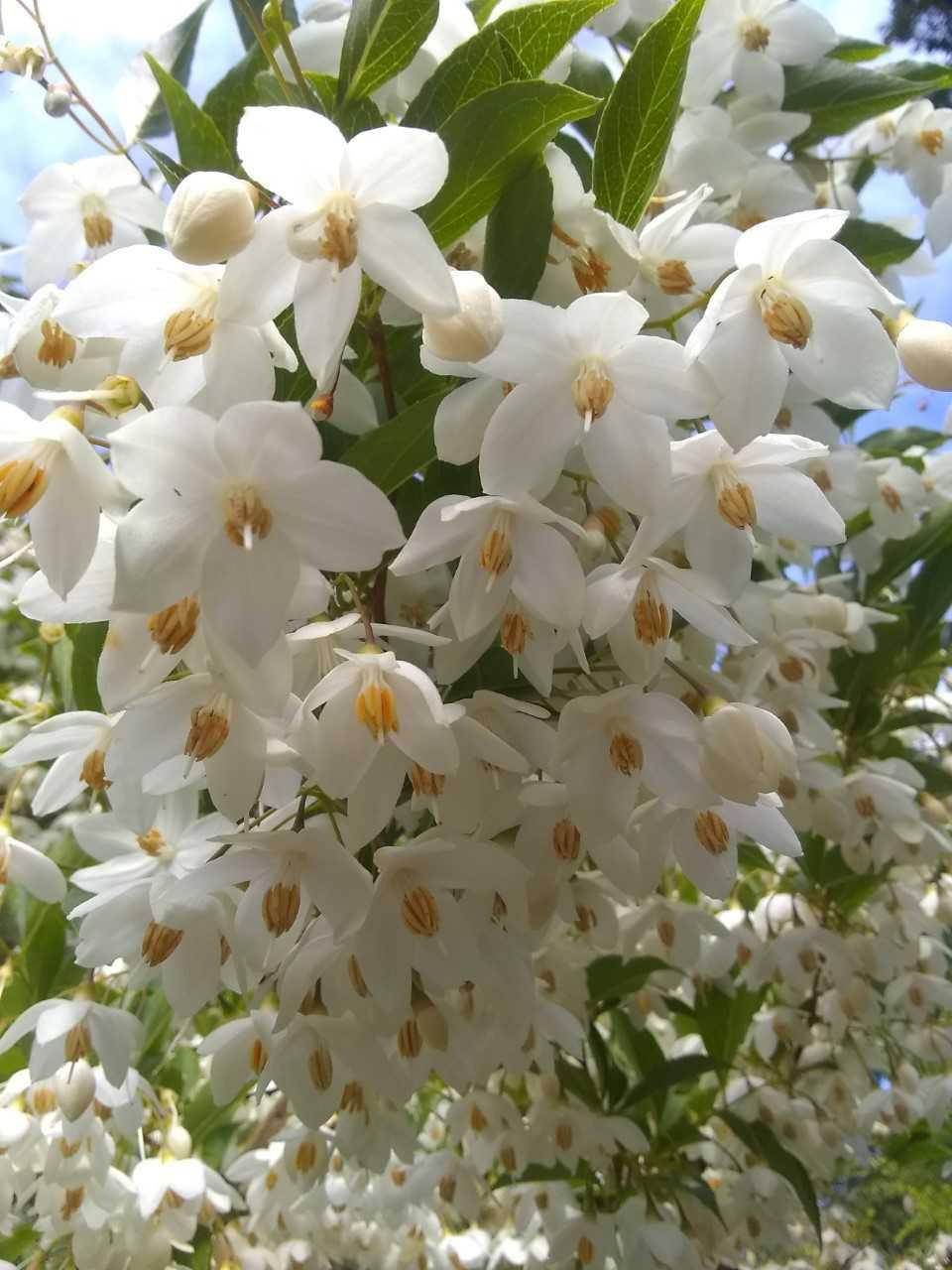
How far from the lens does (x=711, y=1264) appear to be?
1.65 metres

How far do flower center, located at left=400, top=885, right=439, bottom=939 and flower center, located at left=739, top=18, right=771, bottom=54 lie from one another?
1.08 meters

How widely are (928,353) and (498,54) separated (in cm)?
42

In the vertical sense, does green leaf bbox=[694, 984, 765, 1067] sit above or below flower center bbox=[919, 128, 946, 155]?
below

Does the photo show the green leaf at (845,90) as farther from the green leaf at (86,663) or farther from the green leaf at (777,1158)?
the green leaf at (777,1158)

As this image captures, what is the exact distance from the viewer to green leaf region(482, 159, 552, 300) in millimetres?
834

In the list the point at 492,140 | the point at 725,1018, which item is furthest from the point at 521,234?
the point at 725,1018

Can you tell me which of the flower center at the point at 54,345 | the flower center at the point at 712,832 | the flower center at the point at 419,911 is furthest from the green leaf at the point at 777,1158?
the flower center at the point at 54,345

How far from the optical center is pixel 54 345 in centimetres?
79

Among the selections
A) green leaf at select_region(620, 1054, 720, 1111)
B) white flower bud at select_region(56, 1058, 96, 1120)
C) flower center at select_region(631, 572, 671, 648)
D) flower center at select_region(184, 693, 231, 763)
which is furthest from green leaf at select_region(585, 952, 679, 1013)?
flower center at select_region(184, 693, 231, 763)

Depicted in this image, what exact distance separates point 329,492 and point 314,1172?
3.17 ft

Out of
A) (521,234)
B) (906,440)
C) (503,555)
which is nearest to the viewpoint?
(503,555)

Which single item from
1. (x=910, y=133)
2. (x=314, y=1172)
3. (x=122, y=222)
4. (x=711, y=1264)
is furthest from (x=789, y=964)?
(x=122, y=222)

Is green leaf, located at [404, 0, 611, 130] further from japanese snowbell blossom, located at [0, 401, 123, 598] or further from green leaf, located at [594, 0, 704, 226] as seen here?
japanese snowbell blossom, located at [0, 401, 123, 598]

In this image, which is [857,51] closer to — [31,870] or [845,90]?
[845,90]
